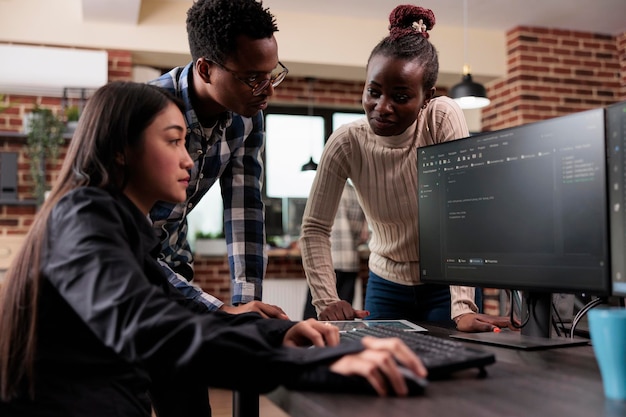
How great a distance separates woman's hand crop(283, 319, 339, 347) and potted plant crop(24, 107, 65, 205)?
4.15 m

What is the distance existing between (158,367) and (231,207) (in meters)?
1.00

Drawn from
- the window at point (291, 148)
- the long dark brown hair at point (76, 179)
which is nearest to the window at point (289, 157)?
the window at point (291, 148)

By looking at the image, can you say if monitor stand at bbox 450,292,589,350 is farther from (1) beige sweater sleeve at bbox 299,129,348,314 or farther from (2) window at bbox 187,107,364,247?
(2) window at bbox 187,107,364,247

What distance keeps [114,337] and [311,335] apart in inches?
13.7

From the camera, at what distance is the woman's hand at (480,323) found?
4.66 ft

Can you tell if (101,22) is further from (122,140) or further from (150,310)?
(150,310)

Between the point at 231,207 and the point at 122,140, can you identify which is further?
the point at 231,207

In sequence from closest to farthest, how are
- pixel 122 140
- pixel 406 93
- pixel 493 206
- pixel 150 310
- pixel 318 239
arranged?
pixel 150 310 → pixel 122 140 → pixel 493 206 → pixel 406 93 → pixel 318 239

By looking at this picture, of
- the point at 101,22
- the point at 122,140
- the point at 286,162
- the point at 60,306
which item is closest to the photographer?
the point at 60,306

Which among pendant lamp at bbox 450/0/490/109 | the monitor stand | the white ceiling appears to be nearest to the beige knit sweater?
the monitor stand

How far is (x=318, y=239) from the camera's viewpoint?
1.77 metres

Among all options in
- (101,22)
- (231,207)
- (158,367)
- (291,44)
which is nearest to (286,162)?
(291,44)

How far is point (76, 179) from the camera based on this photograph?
1056mm

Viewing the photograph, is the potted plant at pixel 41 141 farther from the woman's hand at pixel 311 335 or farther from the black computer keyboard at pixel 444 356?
the black computer keyboard at pixel 444 356
